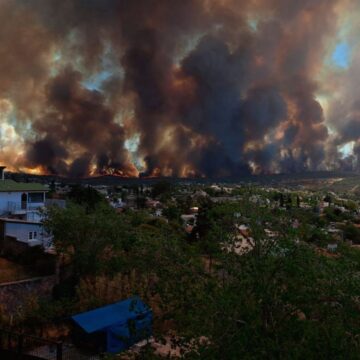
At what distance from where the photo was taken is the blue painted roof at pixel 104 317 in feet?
52.7

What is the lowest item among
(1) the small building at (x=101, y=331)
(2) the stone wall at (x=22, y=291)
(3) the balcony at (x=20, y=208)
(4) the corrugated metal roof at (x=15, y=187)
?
(1) the small building at (x=101, y=331)

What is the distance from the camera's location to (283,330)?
671cm

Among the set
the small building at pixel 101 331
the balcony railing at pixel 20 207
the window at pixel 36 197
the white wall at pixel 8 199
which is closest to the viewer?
the small building at pixel 101 331

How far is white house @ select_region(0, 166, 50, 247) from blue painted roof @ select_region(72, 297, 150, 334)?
12082mm

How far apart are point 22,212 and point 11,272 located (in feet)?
43.3

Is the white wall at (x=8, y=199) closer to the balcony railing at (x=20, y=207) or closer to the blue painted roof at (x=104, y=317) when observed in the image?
the balcony railing at (x=20, y=207)

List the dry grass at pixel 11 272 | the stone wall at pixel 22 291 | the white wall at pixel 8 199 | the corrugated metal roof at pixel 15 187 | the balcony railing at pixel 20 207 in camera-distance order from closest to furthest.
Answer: the stone wall at pixel 22 291, the dry grass at pixel 11 272, the white wall at pixel 8 199, the balcony railing at pixel 20 207, the corrugated metal roof at pixel 15 187

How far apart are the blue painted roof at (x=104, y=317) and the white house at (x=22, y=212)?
1208 cm

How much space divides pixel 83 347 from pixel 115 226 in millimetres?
7508

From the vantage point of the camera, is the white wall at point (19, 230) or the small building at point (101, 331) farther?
the white wall at point (19, 230)

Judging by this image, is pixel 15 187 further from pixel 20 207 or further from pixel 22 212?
pixel 22 212

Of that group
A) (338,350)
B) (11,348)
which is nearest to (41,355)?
(11,348)

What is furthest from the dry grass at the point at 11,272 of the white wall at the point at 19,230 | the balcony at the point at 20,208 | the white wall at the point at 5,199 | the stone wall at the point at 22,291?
the white wall at the point at 5,199

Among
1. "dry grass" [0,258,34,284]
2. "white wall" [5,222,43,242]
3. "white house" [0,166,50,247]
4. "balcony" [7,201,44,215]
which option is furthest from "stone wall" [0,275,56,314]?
"balcony" [7,201,44,215]
